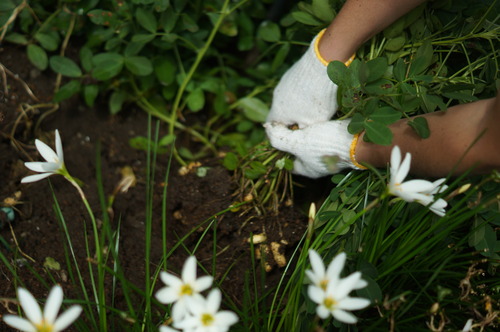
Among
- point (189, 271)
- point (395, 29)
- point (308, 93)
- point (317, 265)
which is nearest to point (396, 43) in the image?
point (395, 29)

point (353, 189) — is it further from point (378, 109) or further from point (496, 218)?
point (496, 218)

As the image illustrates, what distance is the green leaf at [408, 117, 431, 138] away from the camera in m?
1.00

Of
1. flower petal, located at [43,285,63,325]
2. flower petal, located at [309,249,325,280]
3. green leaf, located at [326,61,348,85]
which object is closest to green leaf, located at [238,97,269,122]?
green leaf, located at [326,61,348,85]

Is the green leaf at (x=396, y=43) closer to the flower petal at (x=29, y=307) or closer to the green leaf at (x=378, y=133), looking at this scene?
the green leaf at (x=378, y=133)

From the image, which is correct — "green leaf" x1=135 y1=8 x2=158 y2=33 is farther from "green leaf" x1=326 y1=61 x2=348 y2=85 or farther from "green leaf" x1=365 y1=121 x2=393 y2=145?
"green leaf" x1=365 y1=121 x2=393 y2=145

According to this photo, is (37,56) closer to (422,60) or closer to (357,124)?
(357,124)

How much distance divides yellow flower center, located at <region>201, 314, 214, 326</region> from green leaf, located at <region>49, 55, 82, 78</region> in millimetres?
1009

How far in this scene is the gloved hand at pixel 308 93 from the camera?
1.25 m

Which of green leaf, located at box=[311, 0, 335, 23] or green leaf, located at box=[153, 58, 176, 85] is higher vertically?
green leaf, located at box=[311, 0, 335, 23]

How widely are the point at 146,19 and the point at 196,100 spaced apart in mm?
299

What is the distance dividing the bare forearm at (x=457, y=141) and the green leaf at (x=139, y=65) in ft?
2.51

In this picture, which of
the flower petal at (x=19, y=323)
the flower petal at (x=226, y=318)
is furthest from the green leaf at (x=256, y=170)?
the flower petal at (x=19, y=323)

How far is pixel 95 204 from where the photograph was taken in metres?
1.40

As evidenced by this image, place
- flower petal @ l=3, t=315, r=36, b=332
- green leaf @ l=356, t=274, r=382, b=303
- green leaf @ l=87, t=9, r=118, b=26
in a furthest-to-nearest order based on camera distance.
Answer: green leaf @ l=87, t=9, r=118, b=26
green leaf @ l=356, t=274, r=382, b=303
flower petal @ l=3, t=315, r=36, b=332
